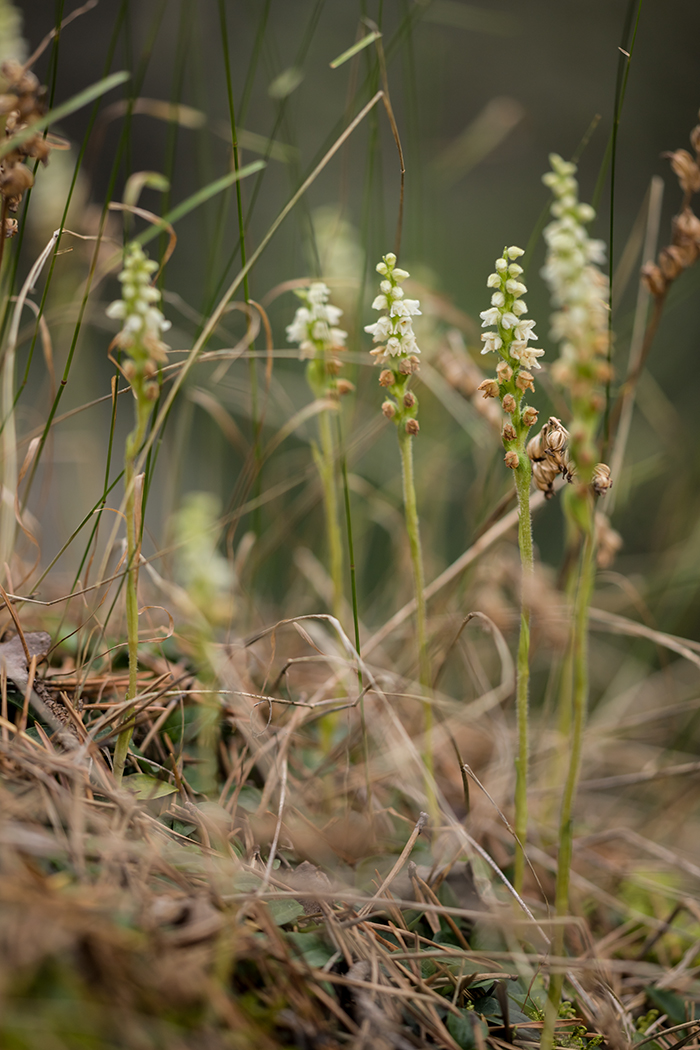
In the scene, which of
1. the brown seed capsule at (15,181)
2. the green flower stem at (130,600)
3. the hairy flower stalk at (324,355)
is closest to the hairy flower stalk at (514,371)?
the hairy flower stalk at (324,355)

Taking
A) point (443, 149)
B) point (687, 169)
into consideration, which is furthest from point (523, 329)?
point (443, 149)

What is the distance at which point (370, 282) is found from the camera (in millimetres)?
3123

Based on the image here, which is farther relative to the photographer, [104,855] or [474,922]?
[474,922]

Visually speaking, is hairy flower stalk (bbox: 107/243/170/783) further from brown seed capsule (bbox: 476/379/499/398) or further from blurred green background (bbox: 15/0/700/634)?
blurred green background (bbox: 15/0/700/634)

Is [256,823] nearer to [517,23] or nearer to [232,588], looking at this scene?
[232,588]

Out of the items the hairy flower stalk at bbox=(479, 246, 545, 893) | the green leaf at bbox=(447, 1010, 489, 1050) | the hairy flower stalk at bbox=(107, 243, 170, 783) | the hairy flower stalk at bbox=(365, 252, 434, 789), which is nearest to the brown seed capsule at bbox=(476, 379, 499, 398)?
the hairy flower stalk at bbox=(479, 246, 545, 893)

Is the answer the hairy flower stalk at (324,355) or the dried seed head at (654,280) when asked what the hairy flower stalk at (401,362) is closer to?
the hairy flower stalk at (324,355)

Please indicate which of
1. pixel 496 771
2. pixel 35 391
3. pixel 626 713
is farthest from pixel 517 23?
pixel 496 771

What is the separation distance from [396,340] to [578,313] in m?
0.43

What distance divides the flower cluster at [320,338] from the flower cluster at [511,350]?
1.17 feet

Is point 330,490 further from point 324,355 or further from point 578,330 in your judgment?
point 578,330

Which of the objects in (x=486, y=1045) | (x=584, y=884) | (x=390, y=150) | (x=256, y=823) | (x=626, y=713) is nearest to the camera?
(x=486, y=1045)

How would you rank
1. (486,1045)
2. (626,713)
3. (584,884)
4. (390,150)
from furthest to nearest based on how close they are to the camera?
(390,150), (626,713), (584,884), (486,1045)

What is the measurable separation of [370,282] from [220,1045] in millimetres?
2962
